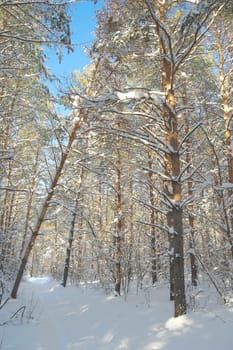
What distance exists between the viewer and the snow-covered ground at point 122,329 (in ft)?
11.5

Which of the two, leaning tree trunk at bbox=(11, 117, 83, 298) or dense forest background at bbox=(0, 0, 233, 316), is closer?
dense forest background at bbox=(0, 0, 233, 316)

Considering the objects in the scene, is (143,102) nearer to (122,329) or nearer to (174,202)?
(174,202)

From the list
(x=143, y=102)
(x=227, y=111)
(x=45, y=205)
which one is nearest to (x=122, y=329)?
(x=143, y=102)

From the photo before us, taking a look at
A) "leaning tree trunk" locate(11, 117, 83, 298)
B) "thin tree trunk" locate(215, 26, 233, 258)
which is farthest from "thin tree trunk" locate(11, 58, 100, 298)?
"thin tree trunk" locate(215, 26, 233, 258)

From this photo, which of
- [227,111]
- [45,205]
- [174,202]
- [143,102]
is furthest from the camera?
[45,205]

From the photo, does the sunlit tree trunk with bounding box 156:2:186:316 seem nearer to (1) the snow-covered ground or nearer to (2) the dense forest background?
(2) the dense forest background

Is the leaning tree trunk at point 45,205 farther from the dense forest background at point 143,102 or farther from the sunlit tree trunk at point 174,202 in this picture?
the sunlit tree trunk at point 174,202

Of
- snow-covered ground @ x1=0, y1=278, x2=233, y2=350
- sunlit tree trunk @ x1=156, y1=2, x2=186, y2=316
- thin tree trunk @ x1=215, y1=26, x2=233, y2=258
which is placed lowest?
snow-covered ground @ x1=0, y1=278, x2=233, y2=350

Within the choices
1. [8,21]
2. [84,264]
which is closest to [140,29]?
[8,21]

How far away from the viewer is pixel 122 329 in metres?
4.68

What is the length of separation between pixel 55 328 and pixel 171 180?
3.92 meters

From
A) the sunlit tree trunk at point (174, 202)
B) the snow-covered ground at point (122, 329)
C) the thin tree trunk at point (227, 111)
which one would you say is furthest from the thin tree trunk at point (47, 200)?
the thin tree trunk at point (227, 111)

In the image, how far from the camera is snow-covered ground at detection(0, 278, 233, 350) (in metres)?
3.52

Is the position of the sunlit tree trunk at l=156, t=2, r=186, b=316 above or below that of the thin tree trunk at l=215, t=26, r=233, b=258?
below
